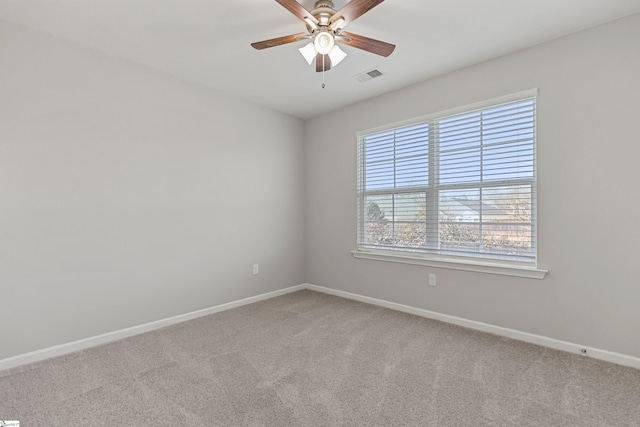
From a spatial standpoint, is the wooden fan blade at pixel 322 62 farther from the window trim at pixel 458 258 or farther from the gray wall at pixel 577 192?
the window trim at pixel 458 258

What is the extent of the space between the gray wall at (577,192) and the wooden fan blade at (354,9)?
4.57 feet

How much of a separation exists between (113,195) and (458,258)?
325 cm

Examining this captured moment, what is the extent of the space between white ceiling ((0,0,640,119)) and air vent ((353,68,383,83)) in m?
0.06

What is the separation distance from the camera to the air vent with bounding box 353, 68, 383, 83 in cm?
303

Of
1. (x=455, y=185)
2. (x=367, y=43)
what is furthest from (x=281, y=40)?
(x=455, y=185)

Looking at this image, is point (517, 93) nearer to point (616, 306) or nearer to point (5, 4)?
point (616, 306)

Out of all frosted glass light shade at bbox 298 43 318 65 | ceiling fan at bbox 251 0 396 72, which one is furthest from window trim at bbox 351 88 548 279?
frosted glass light shade at bbox 298 43 318 65

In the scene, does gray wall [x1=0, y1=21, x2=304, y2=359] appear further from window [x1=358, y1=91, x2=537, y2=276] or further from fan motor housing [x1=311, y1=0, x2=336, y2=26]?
fan motor housing [x1=311, y1=0, x2=336, y2=26]

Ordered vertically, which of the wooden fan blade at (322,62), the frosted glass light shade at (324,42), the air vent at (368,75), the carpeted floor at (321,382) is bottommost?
the carpeted floor at (321,382)

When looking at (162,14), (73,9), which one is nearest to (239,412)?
(162,14)

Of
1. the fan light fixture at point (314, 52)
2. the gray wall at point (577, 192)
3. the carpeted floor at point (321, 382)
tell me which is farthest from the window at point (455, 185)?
the fan light fixture at point (314, 52)

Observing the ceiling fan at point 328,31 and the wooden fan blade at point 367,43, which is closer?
the ceiling fan at point 328,31

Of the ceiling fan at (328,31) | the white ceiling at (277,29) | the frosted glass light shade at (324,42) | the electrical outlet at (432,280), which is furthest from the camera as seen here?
the electrical outlet at (432,280)

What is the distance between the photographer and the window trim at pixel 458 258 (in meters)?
2.63
